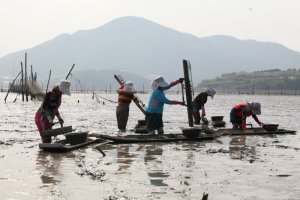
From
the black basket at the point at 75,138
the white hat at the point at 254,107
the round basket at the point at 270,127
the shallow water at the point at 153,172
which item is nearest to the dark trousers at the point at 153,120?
the shallow water at the point at 153,172

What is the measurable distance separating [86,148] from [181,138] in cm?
333

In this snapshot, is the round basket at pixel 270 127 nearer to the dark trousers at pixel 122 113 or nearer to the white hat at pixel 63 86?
the dark trousers at pixel 122 113

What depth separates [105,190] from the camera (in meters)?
7.64

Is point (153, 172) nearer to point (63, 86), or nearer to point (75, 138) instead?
point (75, 138)

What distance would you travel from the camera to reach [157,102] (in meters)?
14.7

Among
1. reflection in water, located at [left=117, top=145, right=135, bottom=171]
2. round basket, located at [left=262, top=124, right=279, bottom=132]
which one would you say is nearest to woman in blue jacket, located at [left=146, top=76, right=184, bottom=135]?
reflection in water, located at [left=117, top=145, right=135, bottom=171]

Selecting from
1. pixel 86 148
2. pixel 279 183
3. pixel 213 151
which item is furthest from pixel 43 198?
pixel 213 151

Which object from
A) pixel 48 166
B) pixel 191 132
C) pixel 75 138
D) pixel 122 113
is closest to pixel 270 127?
pixel 191 132

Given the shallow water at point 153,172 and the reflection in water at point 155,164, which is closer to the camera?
the shallow water at point 153,172

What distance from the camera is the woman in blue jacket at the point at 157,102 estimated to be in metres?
14.5

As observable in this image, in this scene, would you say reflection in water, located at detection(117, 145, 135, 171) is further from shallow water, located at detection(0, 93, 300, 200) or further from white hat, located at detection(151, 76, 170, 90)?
white hat, located at detection(151, 76, 170, 90)

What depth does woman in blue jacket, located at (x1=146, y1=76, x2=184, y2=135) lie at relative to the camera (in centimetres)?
1448

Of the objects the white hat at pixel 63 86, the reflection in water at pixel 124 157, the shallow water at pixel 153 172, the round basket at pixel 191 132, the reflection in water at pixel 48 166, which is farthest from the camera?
the round basket at pixel 191 132

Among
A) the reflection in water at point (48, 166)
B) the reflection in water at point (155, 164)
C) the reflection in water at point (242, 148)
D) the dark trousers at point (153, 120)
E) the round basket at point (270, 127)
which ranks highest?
the dark trousers at point (153, 120)
